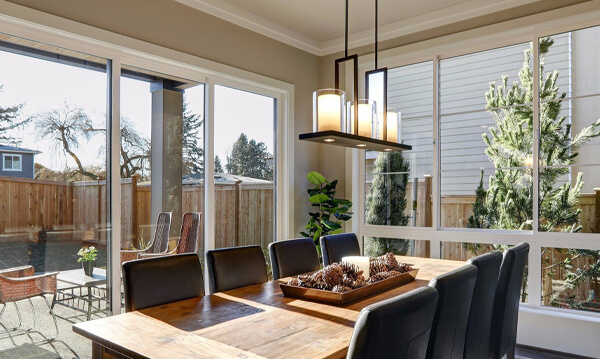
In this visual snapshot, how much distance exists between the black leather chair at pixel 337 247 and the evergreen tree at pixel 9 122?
6.74 feet

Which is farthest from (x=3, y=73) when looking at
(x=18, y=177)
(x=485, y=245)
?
(x=485, y=245)

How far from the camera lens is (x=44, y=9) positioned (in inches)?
109

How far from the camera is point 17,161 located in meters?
2.69

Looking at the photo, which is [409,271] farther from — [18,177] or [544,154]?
[18,177]

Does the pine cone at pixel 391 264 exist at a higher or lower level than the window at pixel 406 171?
lower

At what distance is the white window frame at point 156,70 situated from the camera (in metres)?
2.77

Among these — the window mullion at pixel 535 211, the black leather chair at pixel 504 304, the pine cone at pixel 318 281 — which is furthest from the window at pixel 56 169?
the window mullion at pixel 535 211

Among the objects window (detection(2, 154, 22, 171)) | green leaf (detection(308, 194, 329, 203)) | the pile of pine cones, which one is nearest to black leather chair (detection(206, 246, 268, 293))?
the pile of pine cones

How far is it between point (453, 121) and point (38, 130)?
324 centimetres

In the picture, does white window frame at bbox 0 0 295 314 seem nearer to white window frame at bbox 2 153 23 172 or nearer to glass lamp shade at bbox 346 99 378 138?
white window frame at bbox 2 153 23 172

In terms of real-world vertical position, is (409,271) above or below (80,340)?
above

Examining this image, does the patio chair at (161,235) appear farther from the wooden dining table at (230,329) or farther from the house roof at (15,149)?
the wooden dining table at (230,329)

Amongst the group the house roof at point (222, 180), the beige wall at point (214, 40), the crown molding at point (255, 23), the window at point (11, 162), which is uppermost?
the crown molding at point (255, 23)

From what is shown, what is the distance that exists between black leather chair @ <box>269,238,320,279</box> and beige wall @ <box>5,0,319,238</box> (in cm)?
146
